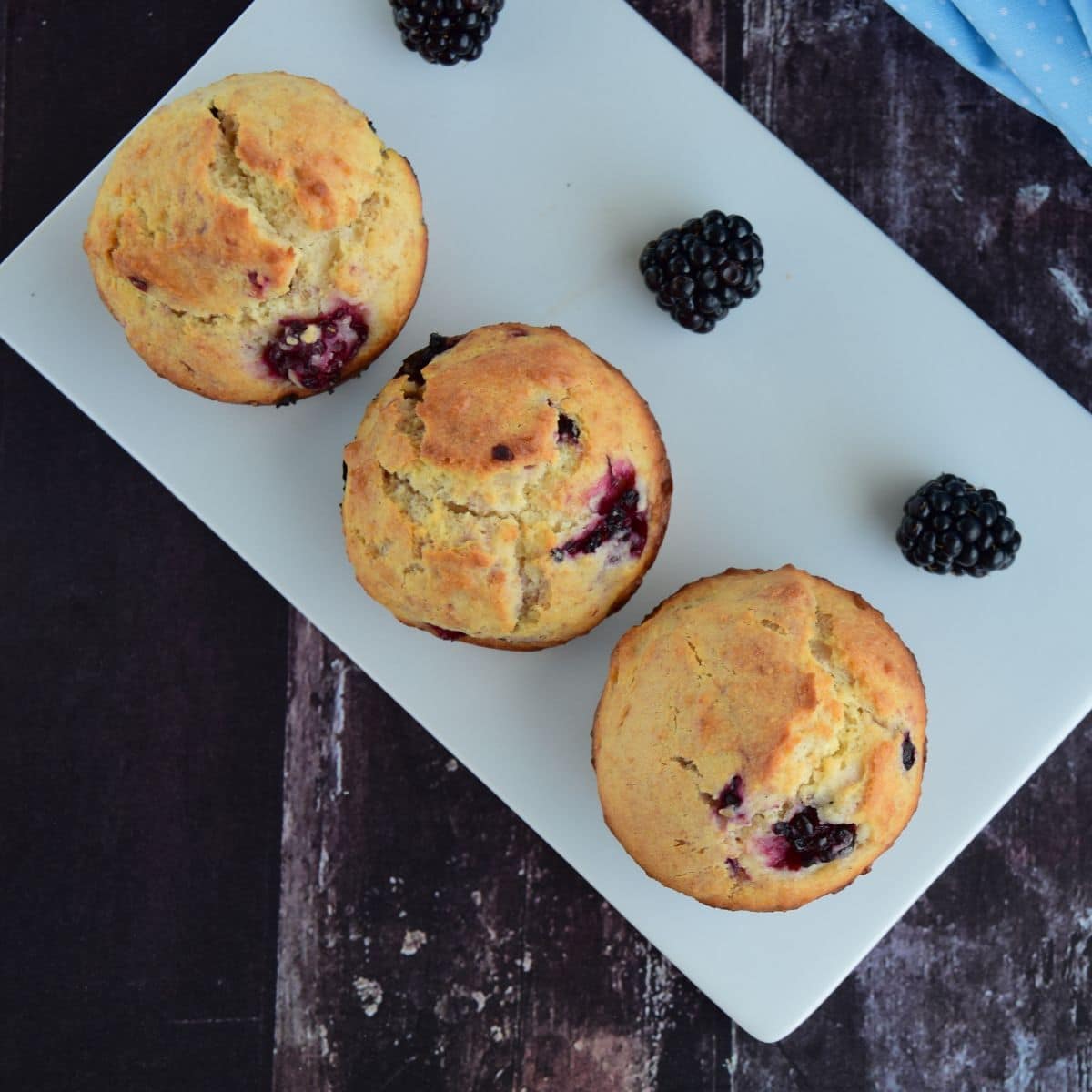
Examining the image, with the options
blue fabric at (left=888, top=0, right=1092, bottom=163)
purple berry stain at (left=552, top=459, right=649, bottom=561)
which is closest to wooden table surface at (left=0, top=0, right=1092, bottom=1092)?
blue fabric at (left=888, top=0, right=1092, bottom=163)

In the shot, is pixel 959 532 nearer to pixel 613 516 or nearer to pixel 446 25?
pixel 613 516

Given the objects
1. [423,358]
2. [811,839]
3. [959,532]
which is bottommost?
[811,839]

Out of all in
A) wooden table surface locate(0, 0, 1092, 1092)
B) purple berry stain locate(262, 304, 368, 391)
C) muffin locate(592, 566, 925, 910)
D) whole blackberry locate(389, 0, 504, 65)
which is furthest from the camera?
wooden table surface locate(0, 0, 1092, 1092)

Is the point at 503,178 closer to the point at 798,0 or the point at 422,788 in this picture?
the point at 798,0

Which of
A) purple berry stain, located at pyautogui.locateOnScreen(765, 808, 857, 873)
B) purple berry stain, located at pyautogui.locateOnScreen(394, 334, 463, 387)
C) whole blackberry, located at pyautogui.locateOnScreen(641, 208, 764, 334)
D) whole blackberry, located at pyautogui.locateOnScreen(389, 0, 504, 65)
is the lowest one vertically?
purple berry stain, located at pyautogui.locateOnScreen(765, 808, 857, 873)

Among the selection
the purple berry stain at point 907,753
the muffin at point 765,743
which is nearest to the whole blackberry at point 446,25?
the muffin at point 765,743

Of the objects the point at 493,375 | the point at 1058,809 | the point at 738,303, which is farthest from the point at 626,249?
the point at 1058,809

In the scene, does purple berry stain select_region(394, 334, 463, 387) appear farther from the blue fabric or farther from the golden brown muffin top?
the blue fabric

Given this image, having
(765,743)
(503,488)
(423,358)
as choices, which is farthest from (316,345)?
(765,743)
